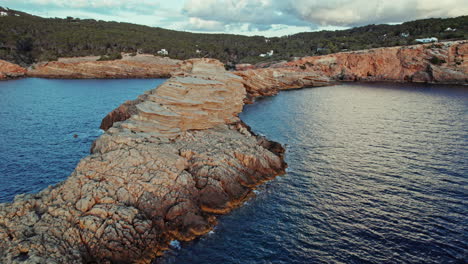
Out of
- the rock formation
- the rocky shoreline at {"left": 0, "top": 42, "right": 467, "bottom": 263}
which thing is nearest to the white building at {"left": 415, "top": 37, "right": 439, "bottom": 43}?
the rocky shoreline at {"left": 0, "top": 42, "right": 467, "bottom": 263}

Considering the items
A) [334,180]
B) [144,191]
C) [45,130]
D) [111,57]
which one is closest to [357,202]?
[334,180]

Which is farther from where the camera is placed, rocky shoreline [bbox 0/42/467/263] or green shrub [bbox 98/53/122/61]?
green shrub [bbox 98/53/122/61]

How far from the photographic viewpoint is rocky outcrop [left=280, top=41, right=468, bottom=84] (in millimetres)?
87750

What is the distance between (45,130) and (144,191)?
30465 millimetres

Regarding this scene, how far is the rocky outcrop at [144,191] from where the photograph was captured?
18.4 metres

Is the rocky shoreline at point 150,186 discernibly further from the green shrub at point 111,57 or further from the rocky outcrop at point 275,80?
the green shrub at point 111,57

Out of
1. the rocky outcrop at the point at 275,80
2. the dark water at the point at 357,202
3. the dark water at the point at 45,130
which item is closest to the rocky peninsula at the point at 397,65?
the rocky outcrop at the point at 275,80

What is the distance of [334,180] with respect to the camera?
2852 cm

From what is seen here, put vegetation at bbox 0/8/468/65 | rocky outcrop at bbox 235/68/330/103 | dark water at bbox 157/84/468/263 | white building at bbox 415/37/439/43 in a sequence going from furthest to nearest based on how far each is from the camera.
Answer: vegetation at bbox 0/8/468/65 → white building at bbox 415/37/439/43 → rocky outcrop at bbox 235/68/330/103 → dark water at bbox 157/84/468/263

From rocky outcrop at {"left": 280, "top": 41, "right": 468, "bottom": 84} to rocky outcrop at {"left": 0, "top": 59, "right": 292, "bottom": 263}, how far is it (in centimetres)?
7681

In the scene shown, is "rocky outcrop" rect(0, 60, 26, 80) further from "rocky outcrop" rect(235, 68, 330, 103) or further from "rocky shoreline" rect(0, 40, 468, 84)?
"rocky outcrop" rect(235, 68, 330, 103)

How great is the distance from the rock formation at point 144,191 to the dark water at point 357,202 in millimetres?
1861

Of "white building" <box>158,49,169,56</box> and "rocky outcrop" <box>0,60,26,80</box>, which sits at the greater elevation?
"white building" <box>158,49,169,56</box>

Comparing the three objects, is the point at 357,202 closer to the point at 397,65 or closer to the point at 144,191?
the point at 144,191
